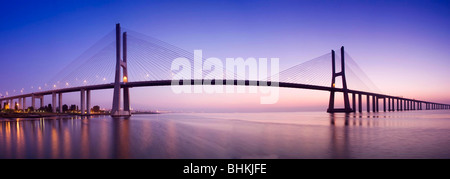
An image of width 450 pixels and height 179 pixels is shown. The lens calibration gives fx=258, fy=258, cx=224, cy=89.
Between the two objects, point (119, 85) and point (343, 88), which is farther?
point (343, 88)

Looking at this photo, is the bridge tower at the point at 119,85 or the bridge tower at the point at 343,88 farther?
the bridge tower at the point at 343,88

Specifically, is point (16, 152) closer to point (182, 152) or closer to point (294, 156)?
point (182, 152)

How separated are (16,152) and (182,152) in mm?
6298

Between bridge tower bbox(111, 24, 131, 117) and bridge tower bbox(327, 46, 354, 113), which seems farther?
bridge tower bbox(327, 46, 354, 113)

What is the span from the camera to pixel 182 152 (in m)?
9.90
